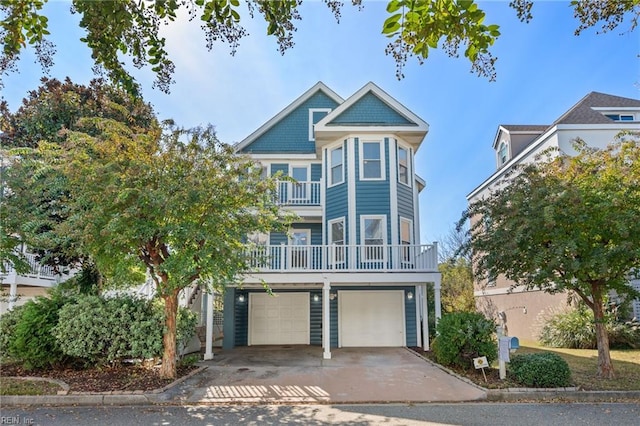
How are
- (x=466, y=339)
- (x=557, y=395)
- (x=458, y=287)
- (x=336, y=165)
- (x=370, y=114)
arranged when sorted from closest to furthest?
(x=557, y=395)
(x=466, y=339)
(x=370, y=114)
(x=336, y=165)
(x=458, y=287)

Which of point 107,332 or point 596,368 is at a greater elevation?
point 107,332

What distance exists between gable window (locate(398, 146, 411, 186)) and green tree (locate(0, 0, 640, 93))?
11.0 m

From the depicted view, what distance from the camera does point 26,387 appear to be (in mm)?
8055

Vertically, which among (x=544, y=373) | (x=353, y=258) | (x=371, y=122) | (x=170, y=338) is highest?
(x=371, y=122)

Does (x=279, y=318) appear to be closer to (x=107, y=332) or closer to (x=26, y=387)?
(x=107, y=332)

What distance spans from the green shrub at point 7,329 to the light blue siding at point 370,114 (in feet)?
37.3

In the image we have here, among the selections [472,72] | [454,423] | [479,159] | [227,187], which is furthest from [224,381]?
[479,159]

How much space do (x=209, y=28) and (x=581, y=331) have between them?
608 inches

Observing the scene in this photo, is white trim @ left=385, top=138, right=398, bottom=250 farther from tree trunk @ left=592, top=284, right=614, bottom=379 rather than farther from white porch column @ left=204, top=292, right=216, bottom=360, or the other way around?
white porch column @ left=204, top=292, right=216, bottom=360

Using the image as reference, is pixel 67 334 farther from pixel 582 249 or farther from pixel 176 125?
pixel 582 249

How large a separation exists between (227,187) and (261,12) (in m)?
5.74

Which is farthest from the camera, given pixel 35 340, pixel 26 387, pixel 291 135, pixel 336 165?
pixel 291 135

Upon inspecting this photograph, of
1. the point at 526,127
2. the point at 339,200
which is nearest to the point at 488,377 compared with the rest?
the point at 339,200

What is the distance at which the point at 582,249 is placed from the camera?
8.65m
